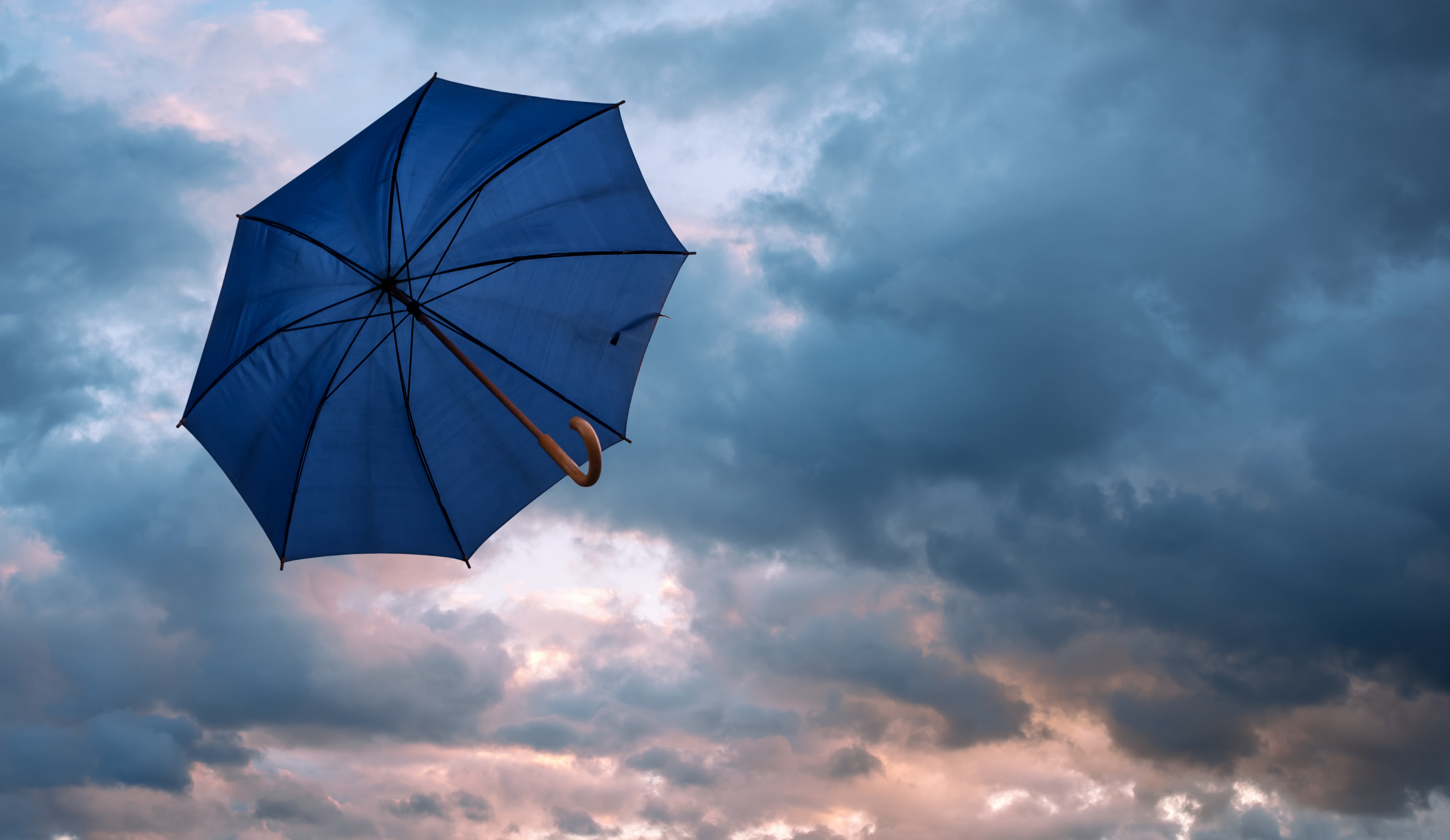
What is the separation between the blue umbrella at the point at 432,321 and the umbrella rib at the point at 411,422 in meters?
0.02

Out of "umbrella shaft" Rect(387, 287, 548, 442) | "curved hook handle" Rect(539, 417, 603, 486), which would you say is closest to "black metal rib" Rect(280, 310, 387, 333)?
"umbrella shaft" Rect(387, 287, 548, 442)

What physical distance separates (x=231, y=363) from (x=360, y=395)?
1351mm

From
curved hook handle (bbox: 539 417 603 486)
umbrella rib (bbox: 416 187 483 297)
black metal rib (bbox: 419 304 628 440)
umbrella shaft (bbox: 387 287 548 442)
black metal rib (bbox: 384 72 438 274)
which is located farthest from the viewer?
black metal rib (bbox: 419 304 628 440)

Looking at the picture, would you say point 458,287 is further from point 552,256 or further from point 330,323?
point 330,323

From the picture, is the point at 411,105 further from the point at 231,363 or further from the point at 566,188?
the point at 231,363

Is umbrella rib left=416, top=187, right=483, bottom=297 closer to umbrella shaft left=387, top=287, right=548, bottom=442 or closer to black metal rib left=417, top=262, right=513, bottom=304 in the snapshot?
black metal rib left=417, top=262, right=513, bottom=304

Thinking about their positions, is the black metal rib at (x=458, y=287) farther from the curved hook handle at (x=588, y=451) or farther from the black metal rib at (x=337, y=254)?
the curved hook handle at (x=588, y=451)

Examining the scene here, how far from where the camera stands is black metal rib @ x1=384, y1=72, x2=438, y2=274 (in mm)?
9211

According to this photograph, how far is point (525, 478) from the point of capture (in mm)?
10086

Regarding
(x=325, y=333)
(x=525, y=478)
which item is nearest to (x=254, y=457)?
(x=325, y=333)

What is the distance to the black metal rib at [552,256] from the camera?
31.0 ft

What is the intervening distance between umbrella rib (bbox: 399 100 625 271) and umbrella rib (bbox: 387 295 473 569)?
77cm

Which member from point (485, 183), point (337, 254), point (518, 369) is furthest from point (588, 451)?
point (337, 254)

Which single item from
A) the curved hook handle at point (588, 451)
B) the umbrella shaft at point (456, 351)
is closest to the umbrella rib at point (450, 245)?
the umbrella shaft at point (456, 351)
